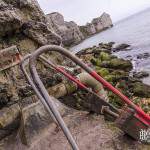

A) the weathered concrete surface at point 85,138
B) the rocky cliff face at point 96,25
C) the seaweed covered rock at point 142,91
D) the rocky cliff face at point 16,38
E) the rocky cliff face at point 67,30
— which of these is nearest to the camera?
the weathered concrete surface at point 85,138

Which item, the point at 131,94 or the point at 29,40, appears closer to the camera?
the point at 29,40

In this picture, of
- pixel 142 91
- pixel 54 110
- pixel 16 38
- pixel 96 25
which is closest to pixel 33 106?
pixel 16 38

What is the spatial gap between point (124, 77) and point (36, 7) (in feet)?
44.8

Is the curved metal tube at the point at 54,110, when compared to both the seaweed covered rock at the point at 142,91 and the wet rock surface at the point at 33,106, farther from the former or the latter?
the seaweed covered rock at the point at 142,91

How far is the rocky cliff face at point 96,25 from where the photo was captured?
154 metres

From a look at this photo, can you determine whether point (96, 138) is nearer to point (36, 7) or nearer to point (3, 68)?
point (3, 68)

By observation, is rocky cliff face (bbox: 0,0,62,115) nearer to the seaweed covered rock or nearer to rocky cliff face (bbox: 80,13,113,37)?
the seaweed covered rock

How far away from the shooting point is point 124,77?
21625 millimetres

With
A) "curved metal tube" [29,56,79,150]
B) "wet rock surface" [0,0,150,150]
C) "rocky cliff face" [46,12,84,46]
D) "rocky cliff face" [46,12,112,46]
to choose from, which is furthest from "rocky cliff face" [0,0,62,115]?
"rocky cliff face" [46,12,84,46]

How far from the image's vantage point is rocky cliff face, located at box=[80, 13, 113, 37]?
506ft

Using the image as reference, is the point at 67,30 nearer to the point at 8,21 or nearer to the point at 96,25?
the point at 96,25

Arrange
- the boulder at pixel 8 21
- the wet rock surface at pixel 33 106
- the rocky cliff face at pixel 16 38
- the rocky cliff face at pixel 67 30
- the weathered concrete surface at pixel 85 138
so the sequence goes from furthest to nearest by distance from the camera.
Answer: the rocky cliff face at pixel 67 30 < the boulder at pixel 8 21 < the rocky cliff face at pixel 16 38 < the wet rock surface at pixel 33 106 < the weathered concrete surface at pixel 85 138

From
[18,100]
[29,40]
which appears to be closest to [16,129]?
[18,100]

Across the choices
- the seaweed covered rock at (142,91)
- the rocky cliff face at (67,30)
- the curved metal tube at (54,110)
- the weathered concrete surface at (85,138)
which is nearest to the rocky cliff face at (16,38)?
the weathered concrete surface at (85,138)
